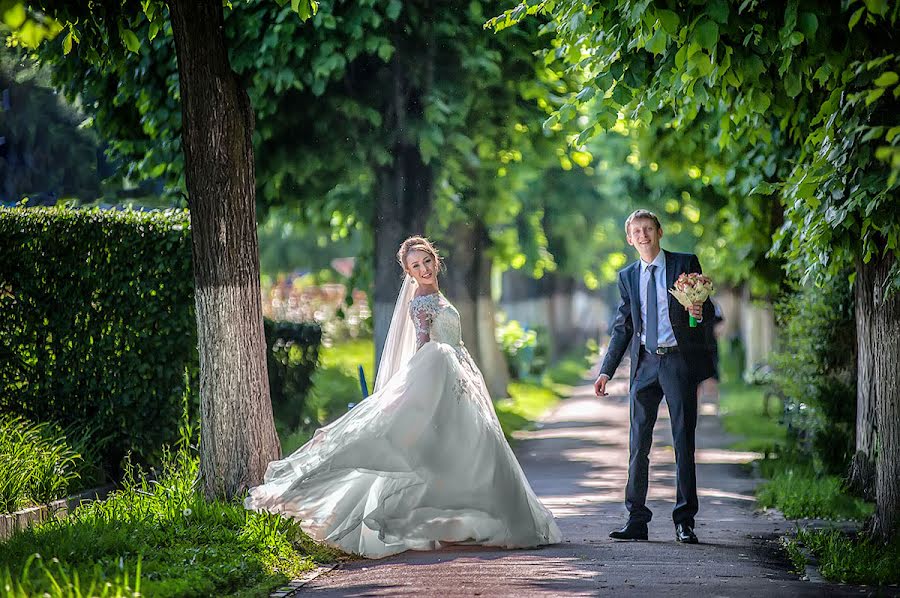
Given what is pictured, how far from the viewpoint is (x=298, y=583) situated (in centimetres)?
864

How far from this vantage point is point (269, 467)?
10.2 meters

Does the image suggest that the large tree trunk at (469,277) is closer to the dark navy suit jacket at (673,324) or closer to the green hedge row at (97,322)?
the green hedge row at (97,322)

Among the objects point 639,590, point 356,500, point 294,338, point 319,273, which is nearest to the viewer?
point 639,590

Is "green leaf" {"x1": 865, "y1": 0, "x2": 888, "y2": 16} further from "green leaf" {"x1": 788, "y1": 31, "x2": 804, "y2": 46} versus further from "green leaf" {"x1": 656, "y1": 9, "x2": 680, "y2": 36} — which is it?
"green leaf" {"x1": 656, "y1": 9, "x2": 680, "y2": 36}

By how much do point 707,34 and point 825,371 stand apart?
749cm

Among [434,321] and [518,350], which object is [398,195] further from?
[518,350]

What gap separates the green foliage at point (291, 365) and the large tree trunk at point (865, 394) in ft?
21.8

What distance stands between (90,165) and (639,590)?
11538 millimetres

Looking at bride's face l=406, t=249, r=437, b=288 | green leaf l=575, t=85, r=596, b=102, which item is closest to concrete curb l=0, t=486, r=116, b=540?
bride's face l=406, t=249, r=437, b=288

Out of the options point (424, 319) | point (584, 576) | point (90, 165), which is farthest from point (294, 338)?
point (584, 576)

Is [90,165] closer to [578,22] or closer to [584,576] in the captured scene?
[578,22]

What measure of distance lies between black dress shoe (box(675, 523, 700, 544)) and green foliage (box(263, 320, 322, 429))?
6.86 m

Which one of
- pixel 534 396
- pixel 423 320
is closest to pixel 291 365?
pixel 423 320

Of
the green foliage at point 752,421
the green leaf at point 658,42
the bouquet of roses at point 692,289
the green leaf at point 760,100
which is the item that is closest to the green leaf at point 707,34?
the green leaf at point 658,42
